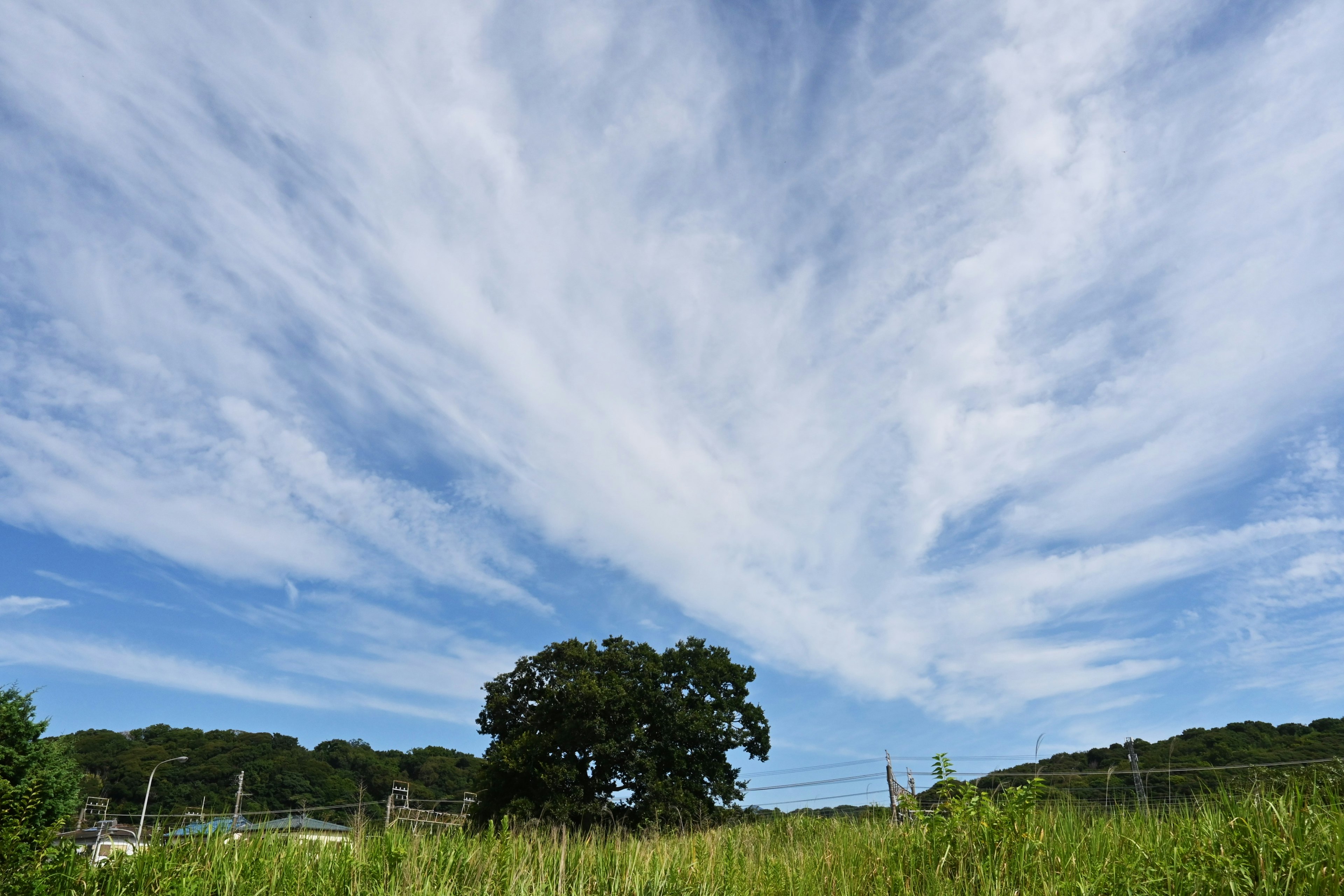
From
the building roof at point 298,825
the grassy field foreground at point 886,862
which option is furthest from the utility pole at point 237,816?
the grassy field foreground at point 886,862

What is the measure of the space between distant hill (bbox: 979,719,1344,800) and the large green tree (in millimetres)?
16677

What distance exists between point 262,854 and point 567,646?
22.6m

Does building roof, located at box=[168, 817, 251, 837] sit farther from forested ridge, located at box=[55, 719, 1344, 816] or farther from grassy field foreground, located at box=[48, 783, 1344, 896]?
forested ridge, located at box=[55, 719, 1344, 816]

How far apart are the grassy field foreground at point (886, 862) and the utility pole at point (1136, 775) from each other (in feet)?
0.57

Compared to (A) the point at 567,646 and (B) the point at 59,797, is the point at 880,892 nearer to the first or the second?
(B) the point at 59,797

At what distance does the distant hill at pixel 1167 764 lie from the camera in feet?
27.0

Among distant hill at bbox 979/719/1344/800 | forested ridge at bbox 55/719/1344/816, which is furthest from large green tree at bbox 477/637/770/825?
distant hill at bbox 979/719/1344/800

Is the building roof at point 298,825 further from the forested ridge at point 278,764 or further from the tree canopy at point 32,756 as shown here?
the tree canopy at point 32,756

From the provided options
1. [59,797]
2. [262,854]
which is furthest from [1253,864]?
[59,797]

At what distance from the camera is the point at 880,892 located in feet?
22.7

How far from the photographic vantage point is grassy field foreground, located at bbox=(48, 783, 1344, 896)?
6.11 metres

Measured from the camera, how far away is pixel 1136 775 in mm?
8391

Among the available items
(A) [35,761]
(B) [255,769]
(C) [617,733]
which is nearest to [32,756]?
(A) [35,761]

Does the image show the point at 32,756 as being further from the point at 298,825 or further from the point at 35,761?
the point at 298,825
